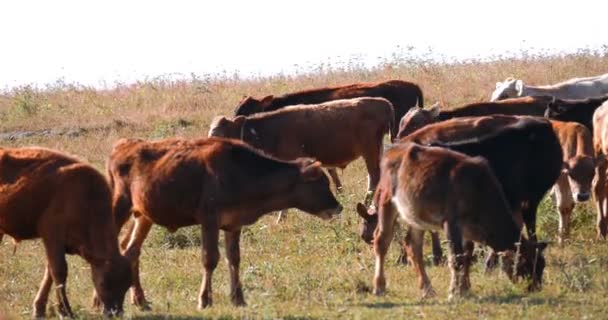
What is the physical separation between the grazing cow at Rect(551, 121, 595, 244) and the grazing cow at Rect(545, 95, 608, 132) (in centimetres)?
219

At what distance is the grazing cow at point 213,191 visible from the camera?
13562 millimetres

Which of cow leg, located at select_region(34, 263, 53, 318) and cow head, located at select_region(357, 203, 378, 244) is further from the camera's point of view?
cow head, located at select_region(357, 203, 378, 244)

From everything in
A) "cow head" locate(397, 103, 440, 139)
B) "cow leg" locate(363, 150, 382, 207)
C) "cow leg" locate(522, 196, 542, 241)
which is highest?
"cow head" locate(397, 103, 440, 139)

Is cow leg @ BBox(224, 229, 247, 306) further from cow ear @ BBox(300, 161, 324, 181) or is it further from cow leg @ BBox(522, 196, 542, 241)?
cow leg @ BBox(522, 196, 542, 241)

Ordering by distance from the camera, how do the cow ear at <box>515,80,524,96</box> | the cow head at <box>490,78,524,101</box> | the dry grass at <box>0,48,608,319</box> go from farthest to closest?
the cow head at <box>490,78,524,101</box> → the cow ear at <box>515,80,524,96</box> → the dry grass at <box>0,48,608,319</box>

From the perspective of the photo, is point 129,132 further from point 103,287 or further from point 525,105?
point 103,287

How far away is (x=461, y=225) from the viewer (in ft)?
43.1

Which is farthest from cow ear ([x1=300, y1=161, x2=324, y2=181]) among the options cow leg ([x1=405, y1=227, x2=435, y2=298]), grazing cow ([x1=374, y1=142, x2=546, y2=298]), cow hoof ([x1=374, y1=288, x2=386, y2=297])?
cow hoof ([x1=374, y1=288, x2=386, y2=297])

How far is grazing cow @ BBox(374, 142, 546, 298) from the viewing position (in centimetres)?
1312

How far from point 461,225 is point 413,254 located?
108cm

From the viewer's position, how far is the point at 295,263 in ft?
53.8

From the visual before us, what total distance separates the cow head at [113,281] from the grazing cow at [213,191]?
0.61m

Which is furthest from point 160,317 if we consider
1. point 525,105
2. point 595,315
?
point 525,105

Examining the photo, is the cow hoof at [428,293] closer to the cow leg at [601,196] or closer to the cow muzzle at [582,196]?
the cow muzzle at [582,196]
